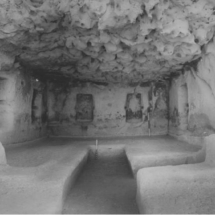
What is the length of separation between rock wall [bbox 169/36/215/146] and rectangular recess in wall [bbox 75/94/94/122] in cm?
331

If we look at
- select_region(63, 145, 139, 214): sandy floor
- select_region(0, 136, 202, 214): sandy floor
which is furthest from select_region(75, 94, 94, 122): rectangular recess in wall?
select_region(63, 145, 139, 214): sandy floor

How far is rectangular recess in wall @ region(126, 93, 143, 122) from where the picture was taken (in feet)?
26.0

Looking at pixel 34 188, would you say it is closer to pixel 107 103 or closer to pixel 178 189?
pixel 178 189

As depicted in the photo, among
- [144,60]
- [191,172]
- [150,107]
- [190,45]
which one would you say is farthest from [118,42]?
[150,107]

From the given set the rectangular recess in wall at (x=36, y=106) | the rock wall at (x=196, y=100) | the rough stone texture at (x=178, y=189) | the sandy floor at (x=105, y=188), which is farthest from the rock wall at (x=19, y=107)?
the rock wall at (x=196, y=100)

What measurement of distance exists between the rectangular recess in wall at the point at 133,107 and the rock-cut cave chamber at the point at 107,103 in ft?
0.49

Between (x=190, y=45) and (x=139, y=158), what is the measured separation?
111 inches

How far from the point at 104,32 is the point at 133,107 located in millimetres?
4163

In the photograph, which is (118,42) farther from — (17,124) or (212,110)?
(17,124)

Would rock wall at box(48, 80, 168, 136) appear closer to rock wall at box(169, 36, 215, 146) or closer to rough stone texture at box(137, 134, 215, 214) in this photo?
rock wall at box(169, 36, 215, 146)

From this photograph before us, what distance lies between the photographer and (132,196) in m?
3.28

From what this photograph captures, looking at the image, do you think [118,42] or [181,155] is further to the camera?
[118,42]

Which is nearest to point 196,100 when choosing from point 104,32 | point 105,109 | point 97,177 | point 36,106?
point 104,32

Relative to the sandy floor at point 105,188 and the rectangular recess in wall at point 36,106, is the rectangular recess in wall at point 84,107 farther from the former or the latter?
the sandy floor at point 105,188
